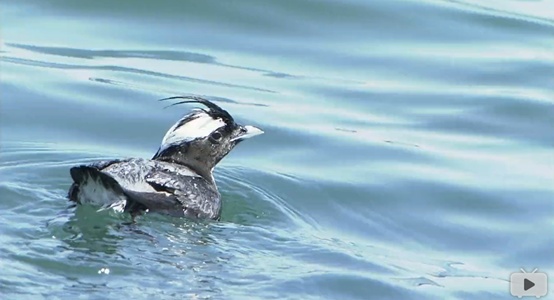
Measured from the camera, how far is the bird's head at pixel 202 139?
12.6 m

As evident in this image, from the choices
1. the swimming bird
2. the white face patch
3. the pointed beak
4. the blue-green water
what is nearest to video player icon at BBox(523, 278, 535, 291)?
the blue-green water

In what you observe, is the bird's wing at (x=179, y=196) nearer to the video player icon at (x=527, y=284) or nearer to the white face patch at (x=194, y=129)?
the white face patch at (x=194, y=129)

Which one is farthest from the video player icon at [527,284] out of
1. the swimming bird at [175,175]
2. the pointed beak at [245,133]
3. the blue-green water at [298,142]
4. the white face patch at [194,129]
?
A: the white face patch at [194,129]

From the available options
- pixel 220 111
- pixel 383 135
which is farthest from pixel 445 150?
pixel 220 111

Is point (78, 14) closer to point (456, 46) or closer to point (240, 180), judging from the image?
point (456, 46)

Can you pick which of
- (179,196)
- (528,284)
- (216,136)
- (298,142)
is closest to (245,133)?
(216,136)

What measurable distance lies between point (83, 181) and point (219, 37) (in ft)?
21.5

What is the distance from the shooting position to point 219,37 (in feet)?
59.2

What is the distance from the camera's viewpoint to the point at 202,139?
41.8 feet

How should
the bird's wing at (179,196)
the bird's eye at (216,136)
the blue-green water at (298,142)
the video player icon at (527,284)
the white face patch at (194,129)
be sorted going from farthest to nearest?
1. the bird's eye at (216,136)
2. the white face patch at (194,129)
3. the bird's wing at (179,196)
4. the video player icon at (527,284)
5. the blue-green water at (298,142)

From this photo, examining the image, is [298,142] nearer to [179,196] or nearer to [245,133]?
[245,133]

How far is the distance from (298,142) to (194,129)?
7.59 ft

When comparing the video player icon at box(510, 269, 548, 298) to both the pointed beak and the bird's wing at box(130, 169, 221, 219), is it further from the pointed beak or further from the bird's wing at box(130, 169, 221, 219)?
the pointed beak

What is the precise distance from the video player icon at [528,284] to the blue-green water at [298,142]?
106 mm
